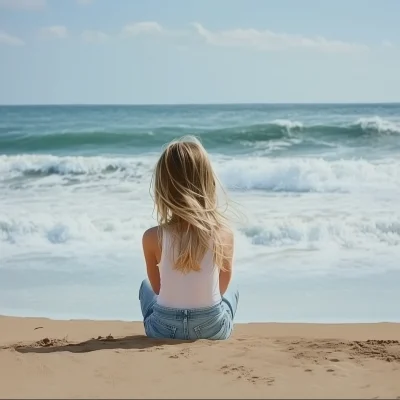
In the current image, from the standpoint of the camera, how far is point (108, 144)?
59.5ft

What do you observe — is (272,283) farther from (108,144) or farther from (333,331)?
(108,144)

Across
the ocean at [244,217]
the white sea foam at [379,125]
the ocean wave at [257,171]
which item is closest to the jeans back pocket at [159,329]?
the ocean at [244,217]

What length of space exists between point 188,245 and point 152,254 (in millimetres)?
253

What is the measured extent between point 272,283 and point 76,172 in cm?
925

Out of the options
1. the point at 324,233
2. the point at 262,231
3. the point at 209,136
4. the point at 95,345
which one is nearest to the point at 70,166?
the point at 209,136

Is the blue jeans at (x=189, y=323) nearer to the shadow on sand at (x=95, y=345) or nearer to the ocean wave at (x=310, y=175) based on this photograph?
the shadow on sand at (x=95, y=345)

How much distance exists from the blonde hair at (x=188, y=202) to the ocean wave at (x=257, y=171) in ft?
26.3

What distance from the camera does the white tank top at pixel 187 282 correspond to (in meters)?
3.41

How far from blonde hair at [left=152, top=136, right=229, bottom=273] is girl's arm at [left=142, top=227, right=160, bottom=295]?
0.26ft

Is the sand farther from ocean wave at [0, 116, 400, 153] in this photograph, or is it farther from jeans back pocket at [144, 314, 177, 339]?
ocean wave at [0, 116, 400, 153]

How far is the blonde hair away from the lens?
132 inches

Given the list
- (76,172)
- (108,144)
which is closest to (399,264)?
(76,172)

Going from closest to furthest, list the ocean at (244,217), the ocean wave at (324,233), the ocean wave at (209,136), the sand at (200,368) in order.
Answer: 1. the sand at (200,368)
2. the ocean at (244,217)
3. the ocean wave at (324,233)
4. the ocean wave at (209,136)

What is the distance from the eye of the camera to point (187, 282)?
342cm
